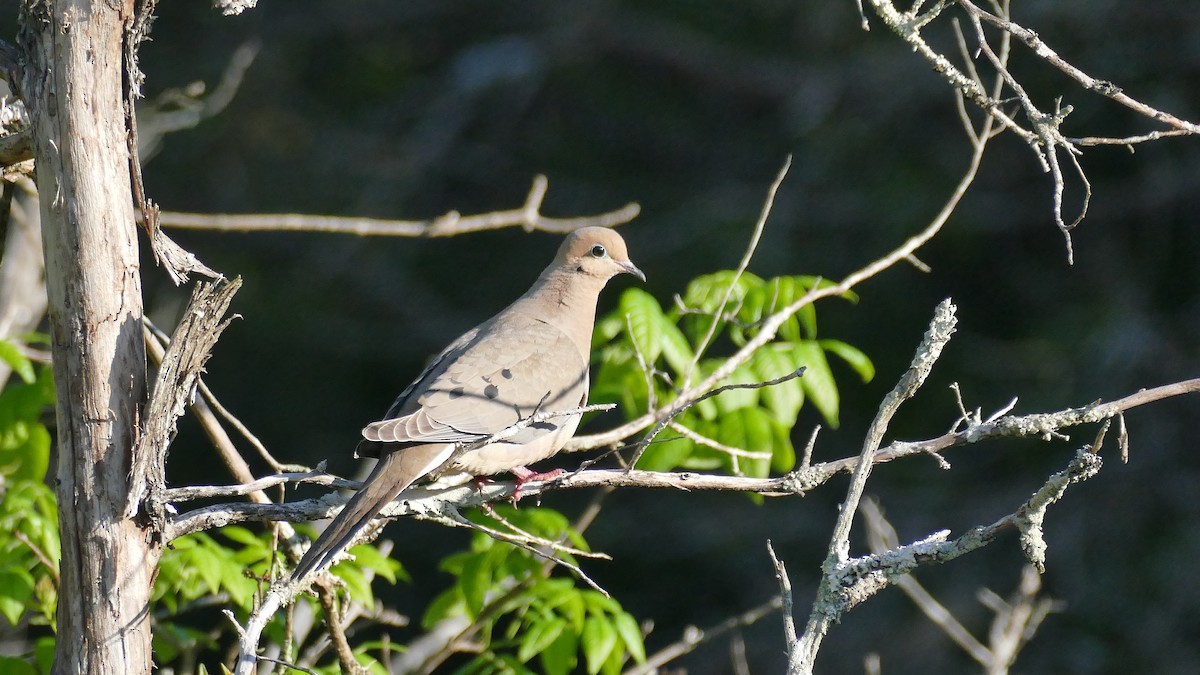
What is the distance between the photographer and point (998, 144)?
6219 mm

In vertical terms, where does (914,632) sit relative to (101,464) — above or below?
below

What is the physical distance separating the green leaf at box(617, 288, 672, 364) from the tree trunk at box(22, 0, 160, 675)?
4.48ft

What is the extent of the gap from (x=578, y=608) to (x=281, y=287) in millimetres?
5519

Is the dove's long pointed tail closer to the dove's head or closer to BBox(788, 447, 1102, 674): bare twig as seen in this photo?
BBox(788, 447, 1102, 674): bare twig

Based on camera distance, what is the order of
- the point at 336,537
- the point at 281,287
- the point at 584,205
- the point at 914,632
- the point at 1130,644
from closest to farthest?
the point at 336,537 → the point at 1130,644 → the point at 914,632 → the point at 584,205 → the point at 281,287

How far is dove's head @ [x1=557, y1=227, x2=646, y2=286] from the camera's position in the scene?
4.11m

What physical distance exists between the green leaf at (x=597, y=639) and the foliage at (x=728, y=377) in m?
0.41

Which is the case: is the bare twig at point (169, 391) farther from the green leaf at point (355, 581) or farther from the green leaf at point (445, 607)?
the green leaf at point (445, 607)

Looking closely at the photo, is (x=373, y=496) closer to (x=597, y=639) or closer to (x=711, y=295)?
(x=597, y=639)

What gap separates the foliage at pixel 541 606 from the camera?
296 cm

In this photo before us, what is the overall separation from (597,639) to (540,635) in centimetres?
14

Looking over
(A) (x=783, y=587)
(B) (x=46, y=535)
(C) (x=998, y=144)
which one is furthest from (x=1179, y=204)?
(B) (x=46, y=535)

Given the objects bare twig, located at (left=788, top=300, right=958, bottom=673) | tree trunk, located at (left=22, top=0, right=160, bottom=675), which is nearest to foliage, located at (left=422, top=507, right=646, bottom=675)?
bare twig, located at (left=788, top=300, right=958, bottom=673)

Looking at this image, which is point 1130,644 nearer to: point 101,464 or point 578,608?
point 578,608
